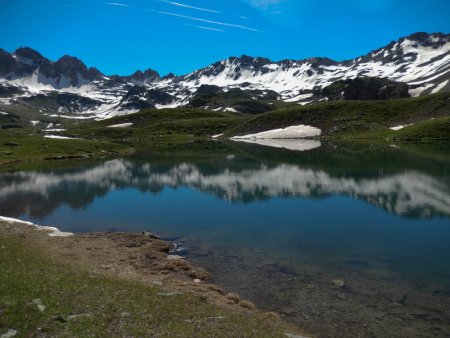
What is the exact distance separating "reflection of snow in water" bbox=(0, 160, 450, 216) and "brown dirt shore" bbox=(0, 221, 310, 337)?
26679 mm

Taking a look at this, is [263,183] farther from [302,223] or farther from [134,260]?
[134,260]

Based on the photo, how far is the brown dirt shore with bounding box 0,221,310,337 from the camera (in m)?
25.5

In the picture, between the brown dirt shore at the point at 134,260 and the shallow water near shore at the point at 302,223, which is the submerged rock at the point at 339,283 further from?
the brown dirt shore at the point at 134,260

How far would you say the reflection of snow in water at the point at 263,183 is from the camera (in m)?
56.0

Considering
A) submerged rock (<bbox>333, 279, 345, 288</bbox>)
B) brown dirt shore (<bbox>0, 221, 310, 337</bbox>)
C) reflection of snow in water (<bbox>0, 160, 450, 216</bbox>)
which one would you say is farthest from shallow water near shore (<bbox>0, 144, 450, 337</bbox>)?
brown dirt shore (<bbox>0, 221, 310, 337</bbox>)

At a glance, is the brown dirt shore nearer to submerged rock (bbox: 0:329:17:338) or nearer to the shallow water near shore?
the shallow water near shore

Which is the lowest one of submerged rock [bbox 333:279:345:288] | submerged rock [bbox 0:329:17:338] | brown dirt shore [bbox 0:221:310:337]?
brown dirt shore [bbox 0:221:310:337]

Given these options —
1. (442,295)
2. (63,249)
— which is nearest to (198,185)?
(63,249)

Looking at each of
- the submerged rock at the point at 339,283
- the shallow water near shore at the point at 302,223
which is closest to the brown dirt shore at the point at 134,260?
the shallow water near shore at the point at 302,223

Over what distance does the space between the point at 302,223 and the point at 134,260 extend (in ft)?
68.9

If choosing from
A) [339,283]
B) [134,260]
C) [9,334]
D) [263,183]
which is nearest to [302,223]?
[339,283]

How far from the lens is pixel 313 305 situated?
80.5ft

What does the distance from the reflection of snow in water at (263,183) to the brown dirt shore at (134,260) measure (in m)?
26.7

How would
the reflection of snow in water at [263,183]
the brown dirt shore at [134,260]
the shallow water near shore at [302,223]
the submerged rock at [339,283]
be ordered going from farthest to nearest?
1. the reflection of snow in water at [263,183]
2. the submerged rock at [339,283]
3. the brown dirt shore at [134,260]
4. the shallow water near shore at [302,223]
